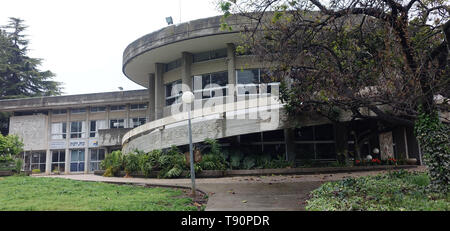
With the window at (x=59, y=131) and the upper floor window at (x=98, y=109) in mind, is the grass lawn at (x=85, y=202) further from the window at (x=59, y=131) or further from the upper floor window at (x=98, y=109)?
the window at (x=59, y=131)

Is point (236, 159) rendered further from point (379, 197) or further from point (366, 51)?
point (379, 197)

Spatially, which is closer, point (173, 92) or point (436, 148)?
point (436, 148)

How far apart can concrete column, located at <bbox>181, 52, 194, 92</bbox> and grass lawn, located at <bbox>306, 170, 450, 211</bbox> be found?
13060 mm

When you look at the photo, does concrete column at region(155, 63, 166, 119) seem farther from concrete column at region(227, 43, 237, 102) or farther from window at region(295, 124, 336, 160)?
window at region(295, 124, 336, 160)

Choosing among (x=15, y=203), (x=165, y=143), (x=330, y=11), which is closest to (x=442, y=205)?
(x=330, y=11)

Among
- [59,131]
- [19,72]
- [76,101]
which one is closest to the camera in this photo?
[76,101]

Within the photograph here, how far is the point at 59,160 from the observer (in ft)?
101

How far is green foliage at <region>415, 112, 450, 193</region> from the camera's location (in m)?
6.96

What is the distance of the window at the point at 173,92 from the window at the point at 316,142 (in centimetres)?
804

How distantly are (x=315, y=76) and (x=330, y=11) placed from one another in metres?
2.29

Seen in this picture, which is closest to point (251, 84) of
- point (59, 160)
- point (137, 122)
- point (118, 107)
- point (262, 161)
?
point (262, 161)

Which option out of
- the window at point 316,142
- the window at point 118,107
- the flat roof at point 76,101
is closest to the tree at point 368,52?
the window at point 316,142

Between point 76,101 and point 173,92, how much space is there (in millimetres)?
12687

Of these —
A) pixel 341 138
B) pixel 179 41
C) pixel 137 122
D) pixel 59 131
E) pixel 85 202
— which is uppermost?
pixel 179 41
